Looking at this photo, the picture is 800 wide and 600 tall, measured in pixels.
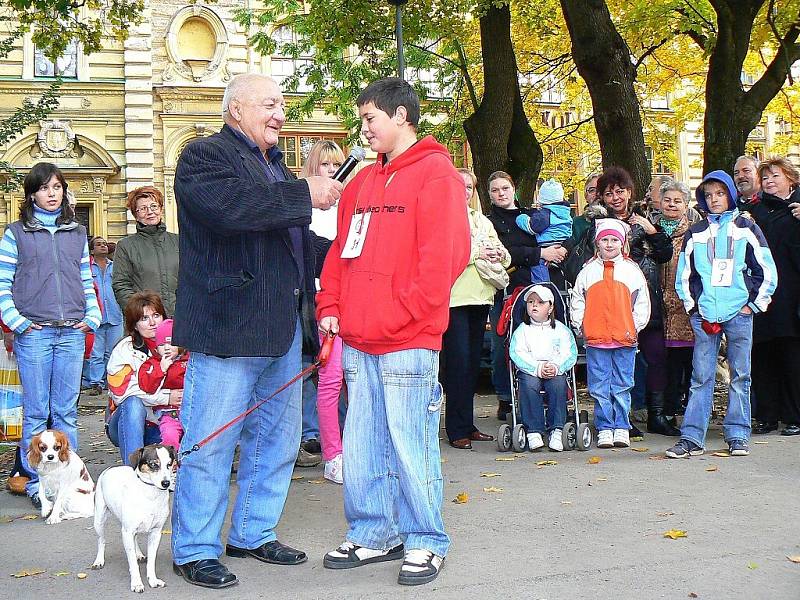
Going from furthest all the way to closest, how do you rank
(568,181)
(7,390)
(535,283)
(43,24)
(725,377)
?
(568,181)
(43,24)
(725,377)
(535,283)
(7,390)

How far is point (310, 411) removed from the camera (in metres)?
8.35

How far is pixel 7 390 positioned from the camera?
7.70m

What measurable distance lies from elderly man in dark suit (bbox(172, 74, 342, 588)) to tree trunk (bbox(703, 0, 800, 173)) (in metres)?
11.9

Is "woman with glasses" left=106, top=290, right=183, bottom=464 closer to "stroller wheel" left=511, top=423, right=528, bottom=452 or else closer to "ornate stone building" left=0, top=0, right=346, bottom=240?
"stroller wheel" left=511, top=423, right=528, bottom=452

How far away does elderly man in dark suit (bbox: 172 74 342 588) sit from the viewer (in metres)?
5.00

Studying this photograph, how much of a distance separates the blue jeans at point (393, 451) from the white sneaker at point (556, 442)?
11.0 ft

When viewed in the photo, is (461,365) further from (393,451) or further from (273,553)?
(273,553)

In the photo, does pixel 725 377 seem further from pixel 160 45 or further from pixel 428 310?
pixel 160 45

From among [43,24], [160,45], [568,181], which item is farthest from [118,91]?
[568,181]

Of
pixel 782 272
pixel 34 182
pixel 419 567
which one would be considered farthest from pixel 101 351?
pixel 419 567

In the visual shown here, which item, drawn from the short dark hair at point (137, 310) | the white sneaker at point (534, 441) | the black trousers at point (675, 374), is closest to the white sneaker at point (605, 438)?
the white sneaker at point (534, 441)

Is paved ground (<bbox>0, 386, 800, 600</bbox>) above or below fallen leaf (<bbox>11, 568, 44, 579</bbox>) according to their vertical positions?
above

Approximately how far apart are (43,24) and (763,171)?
13.4 m

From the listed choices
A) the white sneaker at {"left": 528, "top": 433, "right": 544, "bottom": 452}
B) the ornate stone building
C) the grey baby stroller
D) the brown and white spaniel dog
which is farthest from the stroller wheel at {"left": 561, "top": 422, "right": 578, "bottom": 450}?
the ornate stone building
